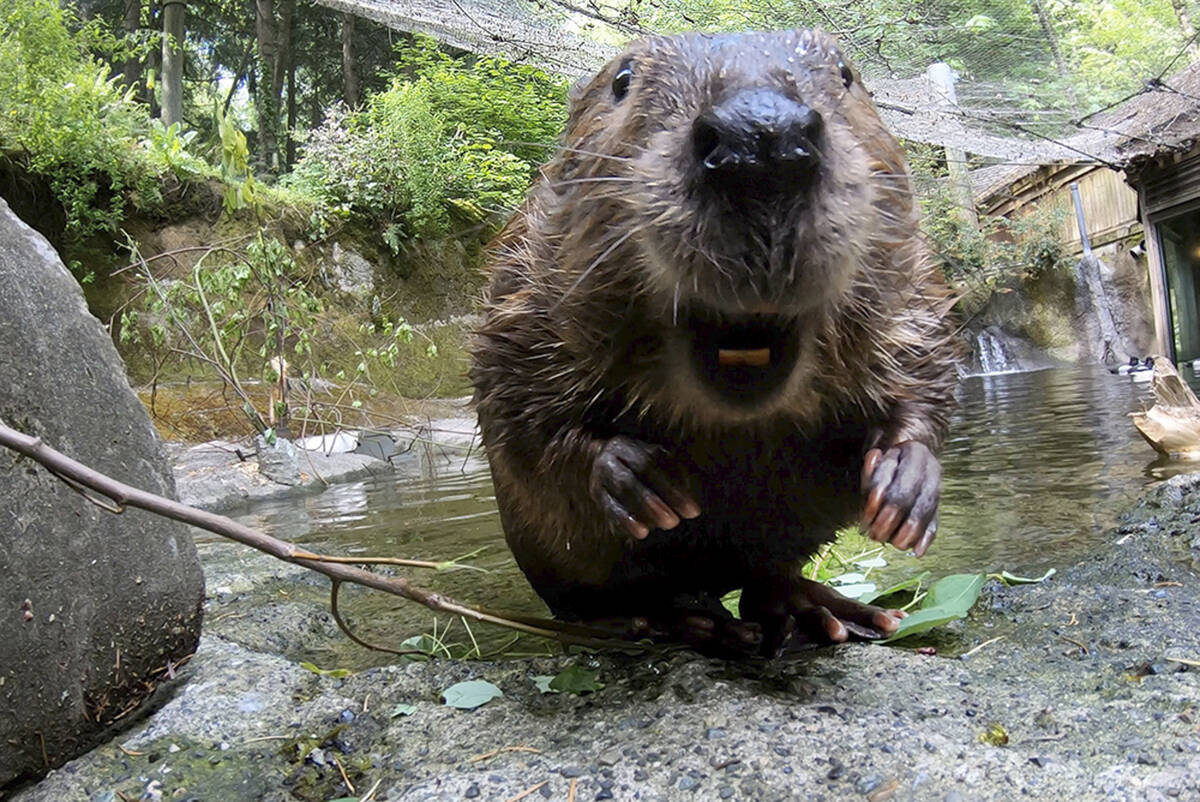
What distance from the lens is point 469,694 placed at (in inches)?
65.1

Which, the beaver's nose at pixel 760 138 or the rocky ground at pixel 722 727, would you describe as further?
the rocky ground at pixel 722 727

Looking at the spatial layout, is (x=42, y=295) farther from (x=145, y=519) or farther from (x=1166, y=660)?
(x=1166, y=660)

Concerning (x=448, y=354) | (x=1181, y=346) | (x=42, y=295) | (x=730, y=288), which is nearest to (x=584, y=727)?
(x=730, y=288)

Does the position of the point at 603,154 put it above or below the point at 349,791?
above

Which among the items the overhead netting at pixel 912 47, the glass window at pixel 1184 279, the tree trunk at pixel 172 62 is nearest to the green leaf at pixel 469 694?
the overhead netting at pixel 912 47

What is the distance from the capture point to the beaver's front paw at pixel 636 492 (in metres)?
1.52

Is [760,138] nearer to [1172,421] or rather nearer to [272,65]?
[1172,421]

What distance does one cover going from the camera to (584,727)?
1479 millimetres

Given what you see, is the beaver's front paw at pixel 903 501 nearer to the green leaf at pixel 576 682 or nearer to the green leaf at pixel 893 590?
the green leaf at pixel 576 682

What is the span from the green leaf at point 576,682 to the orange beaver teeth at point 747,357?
0.70 m

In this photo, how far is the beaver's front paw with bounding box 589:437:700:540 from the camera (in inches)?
59.7

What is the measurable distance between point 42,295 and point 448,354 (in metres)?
8.87

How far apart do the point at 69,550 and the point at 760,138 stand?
1.29 meters

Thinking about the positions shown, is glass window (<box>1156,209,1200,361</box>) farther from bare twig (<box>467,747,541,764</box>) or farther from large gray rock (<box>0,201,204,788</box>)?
large gray rock (<box>0,201,204,788</box>)
